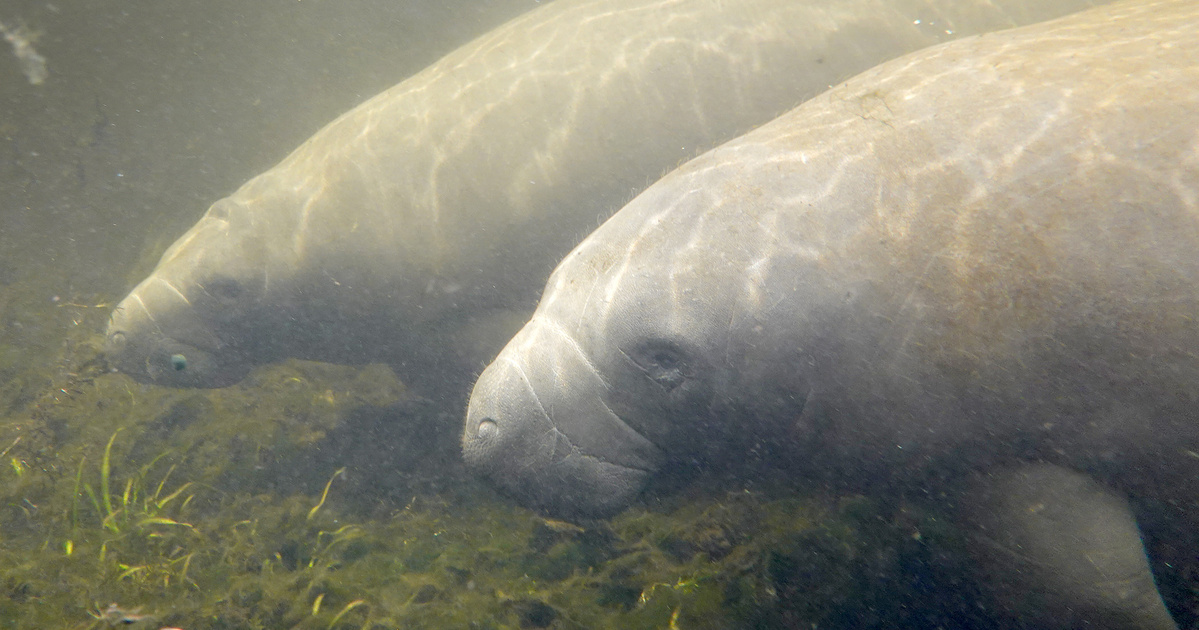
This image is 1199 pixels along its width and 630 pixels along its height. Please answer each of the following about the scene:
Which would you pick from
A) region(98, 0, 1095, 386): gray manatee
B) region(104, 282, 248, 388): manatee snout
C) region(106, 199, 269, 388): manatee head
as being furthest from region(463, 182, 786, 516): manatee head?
region(104, 282, 248, 388): manatee snout

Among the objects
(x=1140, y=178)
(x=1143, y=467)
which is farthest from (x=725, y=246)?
(x=1143, y=467)

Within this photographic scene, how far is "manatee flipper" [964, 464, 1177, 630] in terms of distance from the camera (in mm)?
2518

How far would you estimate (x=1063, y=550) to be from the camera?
8.59ft

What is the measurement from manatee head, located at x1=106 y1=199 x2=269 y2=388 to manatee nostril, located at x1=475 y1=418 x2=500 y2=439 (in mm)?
3273

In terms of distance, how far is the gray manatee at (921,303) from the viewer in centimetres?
247

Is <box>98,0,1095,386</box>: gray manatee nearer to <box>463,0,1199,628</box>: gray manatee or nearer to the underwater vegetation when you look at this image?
the underwater vegetation

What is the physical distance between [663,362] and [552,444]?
0.80 metres

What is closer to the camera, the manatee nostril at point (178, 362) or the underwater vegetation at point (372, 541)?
the underwater vegetation at point (372, 541)

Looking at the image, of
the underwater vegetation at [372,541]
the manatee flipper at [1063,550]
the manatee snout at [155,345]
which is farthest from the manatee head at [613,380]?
the manatee snout at [155,345]

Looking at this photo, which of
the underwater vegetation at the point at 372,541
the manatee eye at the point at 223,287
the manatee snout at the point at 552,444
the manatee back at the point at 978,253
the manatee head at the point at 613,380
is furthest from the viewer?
the manatee eye at the point at 223,287

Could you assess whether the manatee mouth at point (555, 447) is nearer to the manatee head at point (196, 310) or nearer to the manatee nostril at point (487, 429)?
the manatee nostril at point (487, 429)

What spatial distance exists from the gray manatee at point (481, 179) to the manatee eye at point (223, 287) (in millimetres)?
13

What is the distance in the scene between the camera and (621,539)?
13.1ft

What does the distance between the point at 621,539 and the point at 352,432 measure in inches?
130
